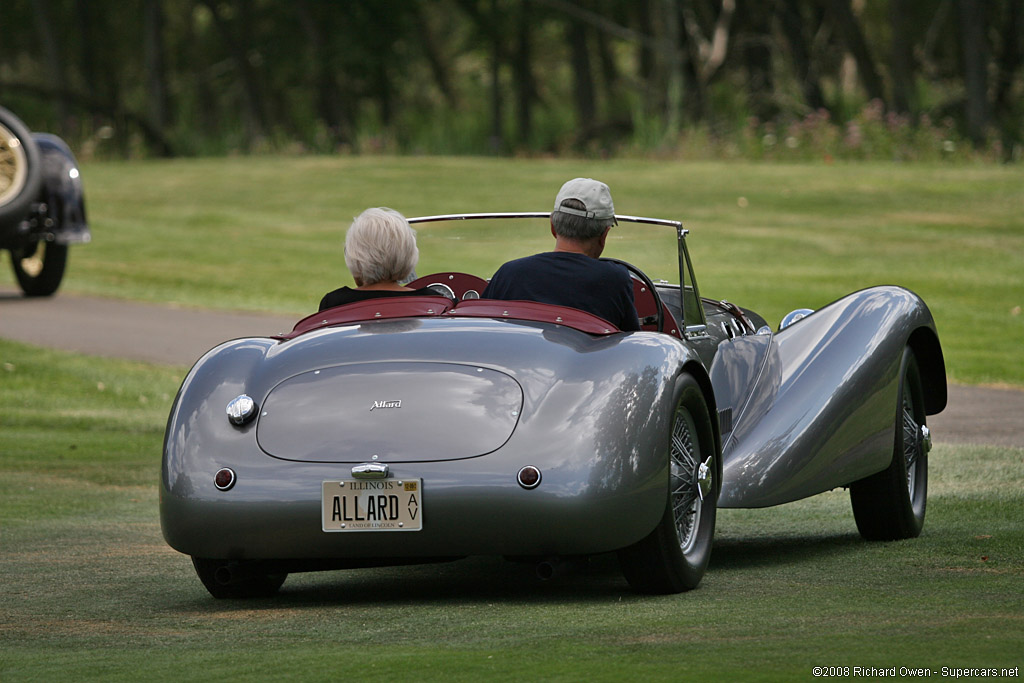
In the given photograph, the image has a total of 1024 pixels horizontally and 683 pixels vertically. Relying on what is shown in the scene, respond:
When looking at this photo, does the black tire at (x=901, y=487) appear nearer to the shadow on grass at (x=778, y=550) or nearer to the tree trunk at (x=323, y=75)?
the shadow on grass at (x=778, y=550)

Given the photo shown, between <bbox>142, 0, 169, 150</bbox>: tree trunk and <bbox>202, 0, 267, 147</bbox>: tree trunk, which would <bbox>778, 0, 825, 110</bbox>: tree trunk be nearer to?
<bbox>202, 0, 267, 147</bbox>: tree trunk

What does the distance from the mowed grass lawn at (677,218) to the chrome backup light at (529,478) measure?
8.51m

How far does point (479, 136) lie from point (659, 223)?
1343 inches

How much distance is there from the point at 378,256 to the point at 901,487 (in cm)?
236

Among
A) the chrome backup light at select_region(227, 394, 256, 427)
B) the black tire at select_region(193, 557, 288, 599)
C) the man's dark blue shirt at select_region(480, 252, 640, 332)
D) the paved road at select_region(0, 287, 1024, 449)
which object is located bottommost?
the paved road at select_region(0, 287, 1024, 449)

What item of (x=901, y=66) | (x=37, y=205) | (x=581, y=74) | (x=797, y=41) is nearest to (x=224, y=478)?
(x=37, y=205)

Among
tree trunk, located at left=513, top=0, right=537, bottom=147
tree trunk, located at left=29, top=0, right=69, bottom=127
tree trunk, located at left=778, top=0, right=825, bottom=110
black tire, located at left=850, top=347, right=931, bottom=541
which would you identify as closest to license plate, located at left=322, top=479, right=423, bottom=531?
black tire, located at left=850, top=347, right=931, bottom=541

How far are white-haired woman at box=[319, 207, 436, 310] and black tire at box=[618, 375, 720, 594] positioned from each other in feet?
3.50

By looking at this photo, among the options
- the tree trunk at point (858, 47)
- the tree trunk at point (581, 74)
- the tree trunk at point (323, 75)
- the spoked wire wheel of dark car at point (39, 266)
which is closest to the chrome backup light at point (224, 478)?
the spoked wire wheel of dark car at point (39, 266)

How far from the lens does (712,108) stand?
37000 millimetres

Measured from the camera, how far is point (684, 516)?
18.3 ft

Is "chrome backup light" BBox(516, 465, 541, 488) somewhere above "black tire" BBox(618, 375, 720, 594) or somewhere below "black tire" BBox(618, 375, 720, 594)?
above

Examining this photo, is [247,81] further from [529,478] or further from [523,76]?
[529,478]

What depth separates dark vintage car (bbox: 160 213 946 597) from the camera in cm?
505
